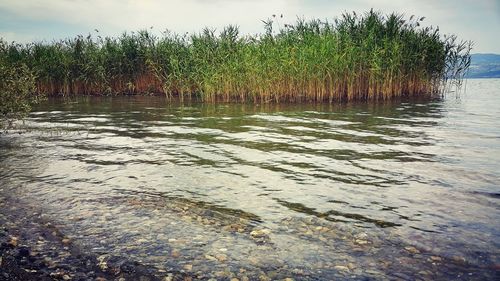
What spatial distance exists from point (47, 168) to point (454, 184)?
8.28 m

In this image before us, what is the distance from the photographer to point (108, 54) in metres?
28.1

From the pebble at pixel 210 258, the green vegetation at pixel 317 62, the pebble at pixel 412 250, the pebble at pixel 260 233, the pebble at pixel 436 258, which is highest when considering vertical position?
the green vegetation at pixel 317 62

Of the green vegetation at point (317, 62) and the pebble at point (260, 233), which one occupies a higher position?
the green vegetation at point (317, 62)

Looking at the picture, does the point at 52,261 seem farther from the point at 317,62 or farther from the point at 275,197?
the point at 317,62

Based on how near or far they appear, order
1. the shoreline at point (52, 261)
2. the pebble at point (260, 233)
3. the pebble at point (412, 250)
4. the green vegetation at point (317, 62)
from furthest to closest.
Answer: the green vegetation at point (317, 62)
the pebble at point (260, 233)
the pebble at point (412, 250)
the shoreline at point (52, 261)

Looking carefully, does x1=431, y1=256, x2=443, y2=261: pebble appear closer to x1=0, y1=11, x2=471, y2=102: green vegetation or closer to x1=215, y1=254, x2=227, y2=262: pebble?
x1=215, y1=254, x2=227, y2=262: pebble

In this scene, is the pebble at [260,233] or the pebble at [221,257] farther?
the pebble at [260,233]

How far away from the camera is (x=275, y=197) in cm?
623

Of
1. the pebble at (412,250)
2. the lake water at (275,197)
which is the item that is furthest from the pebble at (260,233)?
the pebble at (412,250)

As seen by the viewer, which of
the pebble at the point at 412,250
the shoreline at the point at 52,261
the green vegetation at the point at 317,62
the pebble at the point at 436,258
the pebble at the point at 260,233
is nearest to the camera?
the shoreline at the point at 52,261

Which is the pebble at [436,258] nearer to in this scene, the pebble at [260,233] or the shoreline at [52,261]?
the pebble at [260,233]

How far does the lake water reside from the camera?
417cm

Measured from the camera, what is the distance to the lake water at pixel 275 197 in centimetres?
417

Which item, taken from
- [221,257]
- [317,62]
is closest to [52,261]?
[221,257]
